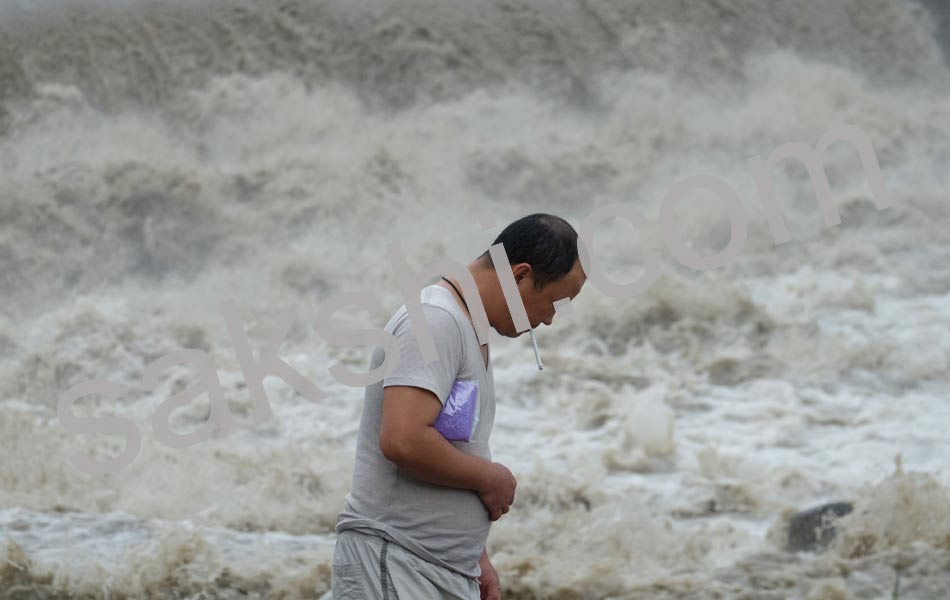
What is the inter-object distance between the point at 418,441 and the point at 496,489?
22 centimetres

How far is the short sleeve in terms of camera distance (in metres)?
1.95

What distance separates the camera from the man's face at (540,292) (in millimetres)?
2141

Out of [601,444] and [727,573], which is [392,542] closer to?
[727,573]

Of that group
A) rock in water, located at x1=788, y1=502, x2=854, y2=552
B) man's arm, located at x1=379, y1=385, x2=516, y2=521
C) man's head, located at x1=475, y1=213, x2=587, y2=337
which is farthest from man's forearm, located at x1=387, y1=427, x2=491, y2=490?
rock in water, located at x1=788, y1=502, x2=854, y2=552

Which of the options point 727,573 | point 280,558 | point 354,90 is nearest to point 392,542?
point 727,573

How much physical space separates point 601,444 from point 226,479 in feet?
8.09

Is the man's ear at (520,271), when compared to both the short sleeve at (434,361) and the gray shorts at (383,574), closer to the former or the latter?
the short sleeve at (434,361)

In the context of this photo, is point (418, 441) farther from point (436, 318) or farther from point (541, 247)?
point (541, 247)

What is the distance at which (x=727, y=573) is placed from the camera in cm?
514

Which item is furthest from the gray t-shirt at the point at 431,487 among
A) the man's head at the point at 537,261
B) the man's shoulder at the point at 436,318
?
the man's head at the point at 537,261

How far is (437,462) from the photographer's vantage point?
6.52 ft

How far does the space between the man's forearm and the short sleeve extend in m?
0.07

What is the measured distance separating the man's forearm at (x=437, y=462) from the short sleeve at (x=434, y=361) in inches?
2.9

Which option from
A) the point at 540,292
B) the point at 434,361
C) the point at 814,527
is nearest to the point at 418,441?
the point at 434,361
